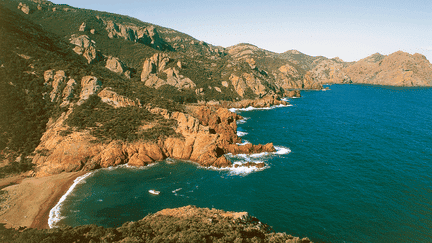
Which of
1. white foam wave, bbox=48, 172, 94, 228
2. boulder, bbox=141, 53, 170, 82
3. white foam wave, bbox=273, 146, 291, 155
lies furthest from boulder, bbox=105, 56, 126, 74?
white foam wave, bbox=273, 146, 291, 155

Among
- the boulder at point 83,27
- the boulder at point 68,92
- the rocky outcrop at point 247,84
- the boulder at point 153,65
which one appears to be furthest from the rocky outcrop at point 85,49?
the rocky outcrop at point 247,84

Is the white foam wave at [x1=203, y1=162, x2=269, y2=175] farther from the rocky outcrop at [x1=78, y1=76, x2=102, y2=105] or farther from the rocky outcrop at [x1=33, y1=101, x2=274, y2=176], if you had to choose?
the rocky outcrop at [x1=78, y1=76, x2=102, y2=105]

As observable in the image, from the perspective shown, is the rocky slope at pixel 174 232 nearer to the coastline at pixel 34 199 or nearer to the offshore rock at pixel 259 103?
the coastline at pixel 34 199

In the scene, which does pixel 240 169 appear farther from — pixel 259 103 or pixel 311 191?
pixel 259 103

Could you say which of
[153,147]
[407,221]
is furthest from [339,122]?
[153,147]

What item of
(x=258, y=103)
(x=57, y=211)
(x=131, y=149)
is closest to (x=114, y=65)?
(x=131, y=149)

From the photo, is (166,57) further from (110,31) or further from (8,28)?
(8,28)
